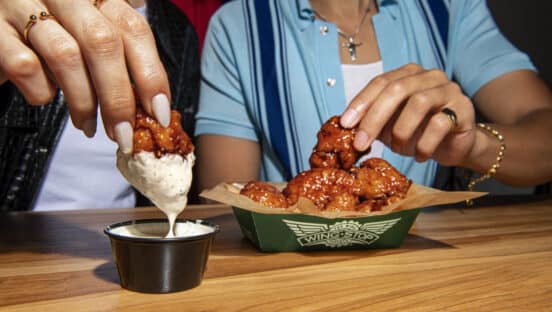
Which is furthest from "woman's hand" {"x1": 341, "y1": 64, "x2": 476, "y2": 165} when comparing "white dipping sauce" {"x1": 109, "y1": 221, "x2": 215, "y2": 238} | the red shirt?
the red shirt

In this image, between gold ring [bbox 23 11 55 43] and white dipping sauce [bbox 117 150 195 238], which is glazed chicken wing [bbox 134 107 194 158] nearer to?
white dipping sauce [bbox 117 150 195 238]

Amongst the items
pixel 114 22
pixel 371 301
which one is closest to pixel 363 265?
pixel 371 301

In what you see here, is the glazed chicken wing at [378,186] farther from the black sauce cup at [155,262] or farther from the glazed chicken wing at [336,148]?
the black sauce cup at [155,262]

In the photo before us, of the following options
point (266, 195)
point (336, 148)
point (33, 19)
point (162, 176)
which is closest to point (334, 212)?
point (266, 195)

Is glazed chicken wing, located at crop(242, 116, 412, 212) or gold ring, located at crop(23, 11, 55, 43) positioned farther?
glazed chicken wing, located at crop(242, 116, 412, 212)

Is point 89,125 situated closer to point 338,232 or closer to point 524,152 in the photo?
point 338,232
